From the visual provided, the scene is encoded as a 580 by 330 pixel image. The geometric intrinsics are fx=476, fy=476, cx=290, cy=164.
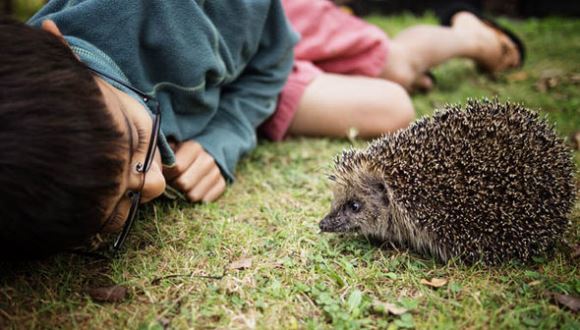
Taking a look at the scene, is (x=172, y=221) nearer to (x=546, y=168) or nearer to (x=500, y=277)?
(x=500, y=277)

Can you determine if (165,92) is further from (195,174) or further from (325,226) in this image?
(325,226)

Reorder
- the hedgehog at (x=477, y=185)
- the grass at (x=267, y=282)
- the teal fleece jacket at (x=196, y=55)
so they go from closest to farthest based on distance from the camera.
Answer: the grass at (x=267, y=282)
the hedgehog at (x=477, y=185)
the teal fleece jacket at (x=196, y=55)

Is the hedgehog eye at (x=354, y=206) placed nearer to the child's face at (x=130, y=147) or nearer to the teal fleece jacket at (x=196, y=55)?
the teal fleece jacket at (x=196, y=55)

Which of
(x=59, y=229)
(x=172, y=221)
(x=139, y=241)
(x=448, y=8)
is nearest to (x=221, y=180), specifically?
(x=172, y=221)

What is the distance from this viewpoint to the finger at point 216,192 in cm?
263

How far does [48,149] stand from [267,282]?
97cm

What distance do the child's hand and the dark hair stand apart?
83 centimetres

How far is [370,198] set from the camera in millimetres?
2365

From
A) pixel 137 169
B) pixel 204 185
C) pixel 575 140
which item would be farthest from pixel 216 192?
pixel 575 140

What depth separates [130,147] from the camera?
69.8 inches

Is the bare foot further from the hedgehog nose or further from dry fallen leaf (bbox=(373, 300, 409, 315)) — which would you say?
dry fallen leaf (bbox=(373, 300, 409, 315))

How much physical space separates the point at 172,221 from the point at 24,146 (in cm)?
109

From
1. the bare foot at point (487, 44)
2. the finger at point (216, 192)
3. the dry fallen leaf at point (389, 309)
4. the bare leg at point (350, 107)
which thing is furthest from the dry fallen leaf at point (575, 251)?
the bare foot at point (487, 44)

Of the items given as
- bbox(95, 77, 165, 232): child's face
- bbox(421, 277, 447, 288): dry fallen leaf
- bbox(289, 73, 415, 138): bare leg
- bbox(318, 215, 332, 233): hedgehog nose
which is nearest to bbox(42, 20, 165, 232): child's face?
bbox(95, 77, 165, 232): child's face
